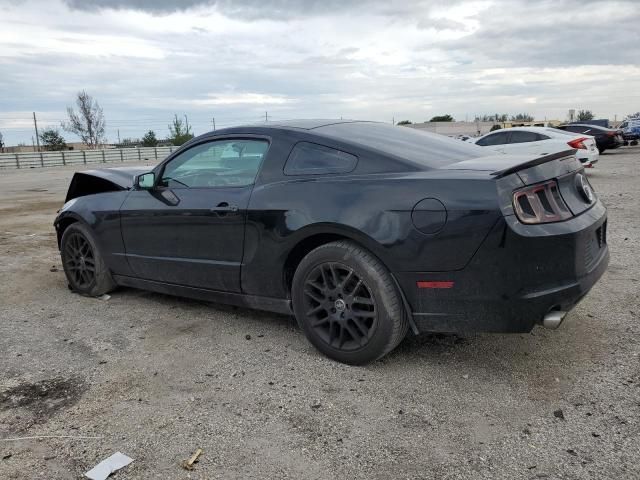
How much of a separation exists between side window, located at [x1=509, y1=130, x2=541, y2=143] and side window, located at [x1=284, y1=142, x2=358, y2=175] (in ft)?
37.4

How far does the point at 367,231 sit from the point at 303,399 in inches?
39.5

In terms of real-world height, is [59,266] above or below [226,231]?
below

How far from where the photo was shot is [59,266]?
21.3 feet

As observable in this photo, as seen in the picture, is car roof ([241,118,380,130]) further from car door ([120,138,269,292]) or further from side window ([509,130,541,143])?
side window ([509,130,541,143])

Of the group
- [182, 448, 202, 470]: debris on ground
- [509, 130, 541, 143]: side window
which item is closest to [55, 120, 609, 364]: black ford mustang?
[182, 448, 202, 470]: debris on ground

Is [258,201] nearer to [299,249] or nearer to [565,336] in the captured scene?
[299,249]

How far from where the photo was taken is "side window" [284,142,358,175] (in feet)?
11.7

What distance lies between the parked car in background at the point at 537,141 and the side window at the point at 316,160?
1042 centimetres

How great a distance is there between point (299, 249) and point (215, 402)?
3.63 ft

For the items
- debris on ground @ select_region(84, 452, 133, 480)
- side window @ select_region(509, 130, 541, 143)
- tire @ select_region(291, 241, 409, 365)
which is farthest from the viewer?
side window @ select_region(509, 130, 541, 143)

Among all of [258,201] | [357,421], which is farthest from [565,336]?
[258,201]

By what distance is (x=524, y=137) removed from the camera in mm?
13914

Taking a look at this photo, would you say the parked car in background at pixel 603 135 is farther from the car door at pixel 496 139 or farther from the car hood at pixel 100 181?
the car hood at pixel 100 181

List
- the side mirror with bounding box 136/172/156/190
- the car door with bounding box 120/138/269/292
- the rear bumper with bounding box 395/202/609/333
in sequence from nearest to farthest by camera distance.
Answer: the rear bumper with bounding box 395/202/609/333 → the car door with bounding box 120/138/269/292 → the side mirror with bounding box 136/172/156/190
